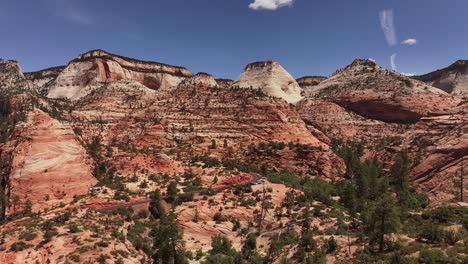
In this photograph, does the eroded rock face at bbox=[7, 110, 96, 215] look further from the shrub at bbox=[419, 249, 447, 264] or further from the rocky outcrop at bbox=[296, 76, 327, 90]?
the rocky outcrop at bbox=[296, 76, 327, 90]

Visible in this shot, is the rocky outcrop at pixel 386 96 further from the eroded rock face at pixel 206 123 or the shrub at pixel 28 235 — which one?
the shrub at pixel 28 235

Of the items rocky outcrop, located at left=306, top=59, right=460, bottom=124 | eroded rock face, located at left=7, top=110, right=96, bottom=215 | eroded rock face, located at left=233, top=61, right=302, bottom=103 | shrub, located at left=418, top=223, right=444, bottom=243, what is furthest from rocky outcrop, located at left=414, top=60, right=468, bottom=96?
eroded rock face, located at left=7, top=110, right=96, bottom=215

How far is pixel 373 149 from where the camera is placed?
76.8m

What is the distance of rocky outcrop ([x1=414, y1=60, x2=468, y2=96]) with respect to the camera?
107m

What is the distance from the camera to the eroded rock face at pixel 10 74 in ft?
286

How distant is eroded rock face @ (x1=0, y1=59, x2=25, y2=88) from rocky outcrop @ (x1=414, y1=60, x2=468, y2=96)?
386 ft

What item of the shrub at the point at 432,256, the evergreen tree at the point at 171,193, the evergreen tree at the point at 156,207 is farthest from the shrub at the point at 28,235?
the shrub at the point at 432,256

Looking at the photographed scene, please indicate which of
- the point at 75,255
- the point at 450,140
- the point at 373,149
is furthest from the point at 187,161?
the point at 450,140

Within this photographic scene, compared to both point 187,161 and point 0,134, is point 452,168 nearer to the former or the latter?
point 187,161

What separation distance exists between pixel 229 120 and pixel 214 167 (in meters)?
16.9

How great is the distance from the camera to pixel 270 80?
11369 cm

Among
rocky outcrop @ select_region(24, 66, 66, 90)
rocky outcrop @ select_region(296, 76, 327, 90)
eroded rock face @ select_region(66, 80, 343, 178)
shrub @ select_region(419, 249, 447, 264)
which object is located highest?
rocky outcrop @ select_region(296, 76, 327, 90)

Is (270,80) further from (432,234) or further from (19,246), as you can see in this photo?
(19,246)

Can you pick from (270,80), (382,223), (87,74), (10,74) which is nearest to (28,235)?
(382,223)
